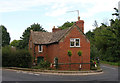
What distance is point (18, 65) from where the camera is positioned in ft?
92.2

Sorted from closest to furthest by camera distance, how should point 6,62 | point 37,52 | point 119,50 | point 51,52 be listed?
point 119,50 → point 6,62 → point 51,52 → point 37,52

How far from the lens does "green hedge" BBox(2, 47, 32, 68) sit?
2795 centimetres

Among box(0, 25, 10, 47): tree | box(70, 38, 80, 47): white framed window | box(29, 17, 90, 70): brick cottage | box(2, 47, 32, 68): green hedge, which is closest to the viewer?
box(2, 47, 32, 68): green hedge

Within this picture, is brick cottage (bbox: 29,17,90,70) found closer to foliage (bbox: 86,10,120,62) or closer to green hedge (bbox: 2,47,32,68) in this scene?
foliage (bbox: 86,10,120,62)

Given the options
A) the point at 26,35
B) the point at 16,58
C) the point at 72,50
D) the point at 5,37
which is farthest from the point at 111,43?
the point at 5,37

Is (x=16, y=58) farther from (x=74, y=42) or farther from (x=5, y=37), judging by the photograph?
(x=5, y=37)

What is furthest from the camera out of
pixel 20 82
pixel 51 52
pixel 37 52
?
pixel 37 52

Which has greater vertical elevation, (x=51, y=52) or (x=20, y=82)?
(x=51, y=52)

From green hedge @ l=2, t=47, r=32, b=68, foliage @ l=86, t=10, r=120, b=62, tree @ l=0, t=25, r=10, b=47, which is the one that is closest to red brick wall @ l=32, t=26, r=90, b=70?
foliage @ l=86, t=10, r=120, b=62

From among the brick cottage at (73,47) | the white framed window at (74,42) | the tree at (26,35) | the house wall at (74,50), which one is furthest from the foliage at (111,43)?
the tree at (26,35)

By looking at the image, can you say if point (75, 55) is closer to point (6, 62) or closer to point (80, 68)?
point (80, 68)

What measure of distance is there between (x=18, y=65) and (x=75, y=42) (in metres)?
9.68

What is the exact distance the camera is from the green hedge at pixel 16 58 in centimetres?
2795

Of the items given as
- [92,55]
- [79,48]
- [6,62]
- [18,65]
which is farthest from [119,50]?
[6,62]
